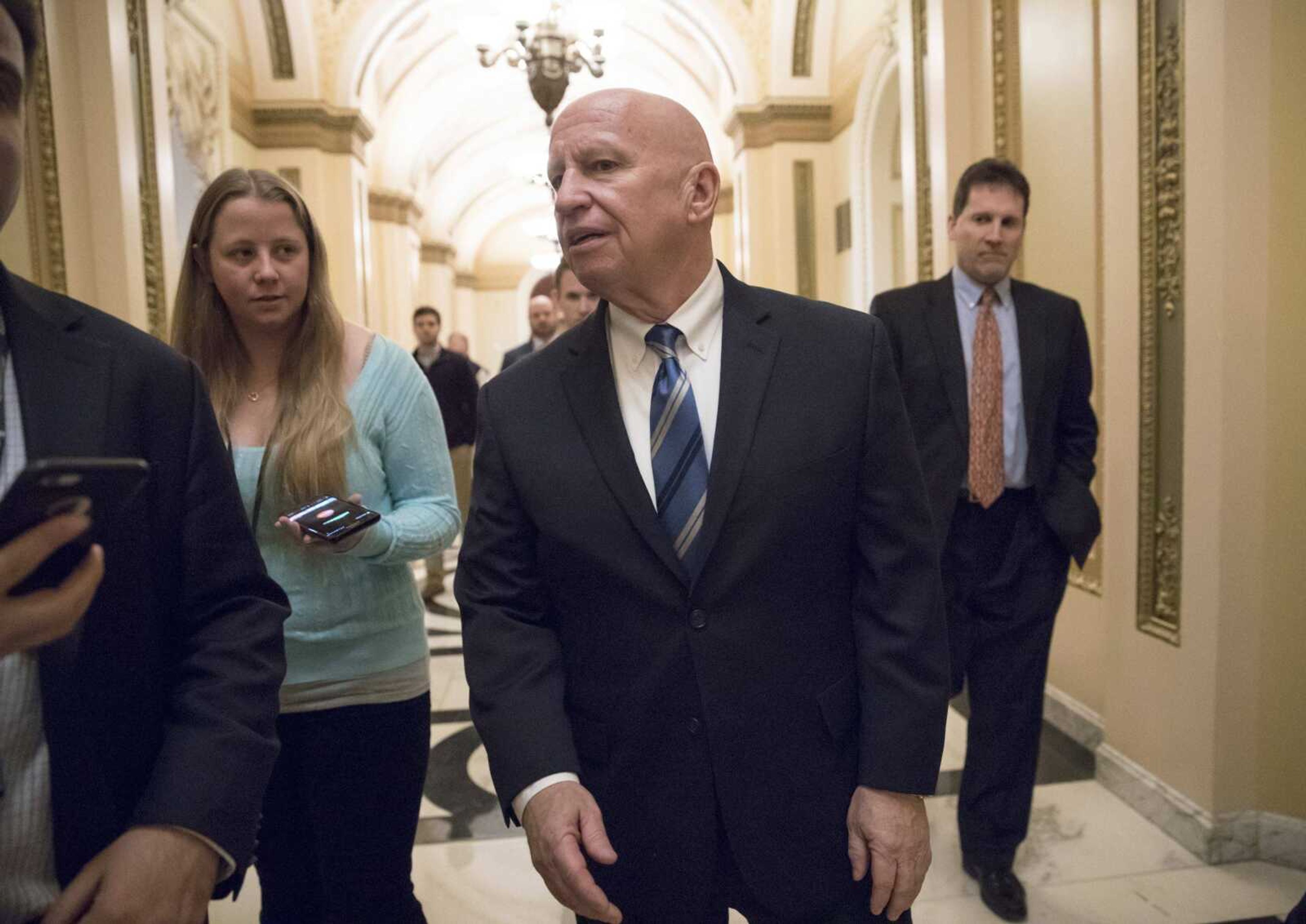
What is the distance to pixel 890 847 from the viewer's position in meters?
1.33

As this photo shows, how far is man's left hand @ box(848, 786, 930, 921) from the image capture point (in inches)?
52.4

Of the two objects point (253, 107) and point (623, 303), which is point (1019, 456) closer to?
point (623, 303)

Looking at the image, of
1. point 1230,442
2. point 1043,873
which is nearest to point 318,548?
point 1043,873

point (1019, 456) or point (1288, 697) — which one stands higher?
point (1019, 456)

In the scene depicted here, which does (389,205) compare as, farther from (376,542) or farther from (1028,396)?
(376,542)

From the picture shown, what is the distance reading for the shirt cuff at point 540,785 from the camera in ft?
4.23

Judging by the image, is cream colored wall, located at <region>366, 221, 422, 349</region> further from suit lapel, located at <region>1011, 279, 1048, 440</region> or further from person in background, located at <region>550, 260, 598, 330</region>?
suit lapel, located at <region>1011, 279, 1048, 440</region>

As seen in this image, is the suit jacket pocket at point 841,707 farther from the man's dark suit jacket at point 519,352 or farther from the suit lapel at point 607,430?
the man's dark suit jacket at point 519,352

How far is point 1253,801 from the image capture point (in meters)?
2.89

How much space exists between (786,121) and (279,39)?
4960 mm

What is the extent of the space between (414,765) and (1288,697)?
2.52 m

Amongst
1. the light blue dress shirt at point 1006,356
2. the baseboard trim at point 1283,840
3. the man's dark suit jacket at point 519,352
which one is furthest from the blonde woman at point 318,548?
the man's dark suit jacket at point 519,352

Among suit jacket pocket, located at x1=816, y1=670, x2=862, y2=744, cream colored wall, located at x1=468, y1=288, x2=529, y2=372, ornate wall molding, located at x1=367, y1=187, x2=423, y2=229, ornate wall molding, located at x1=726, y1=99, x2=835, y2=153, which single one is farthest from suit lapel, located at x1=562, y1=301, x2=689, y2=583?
cream colored wall, located at x1=468, y1=288, x2=529, y2=372

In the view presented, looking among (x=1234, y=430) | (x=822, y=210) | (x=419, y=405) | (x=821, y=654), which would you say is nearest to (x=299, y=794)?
(x=419, y=405)
